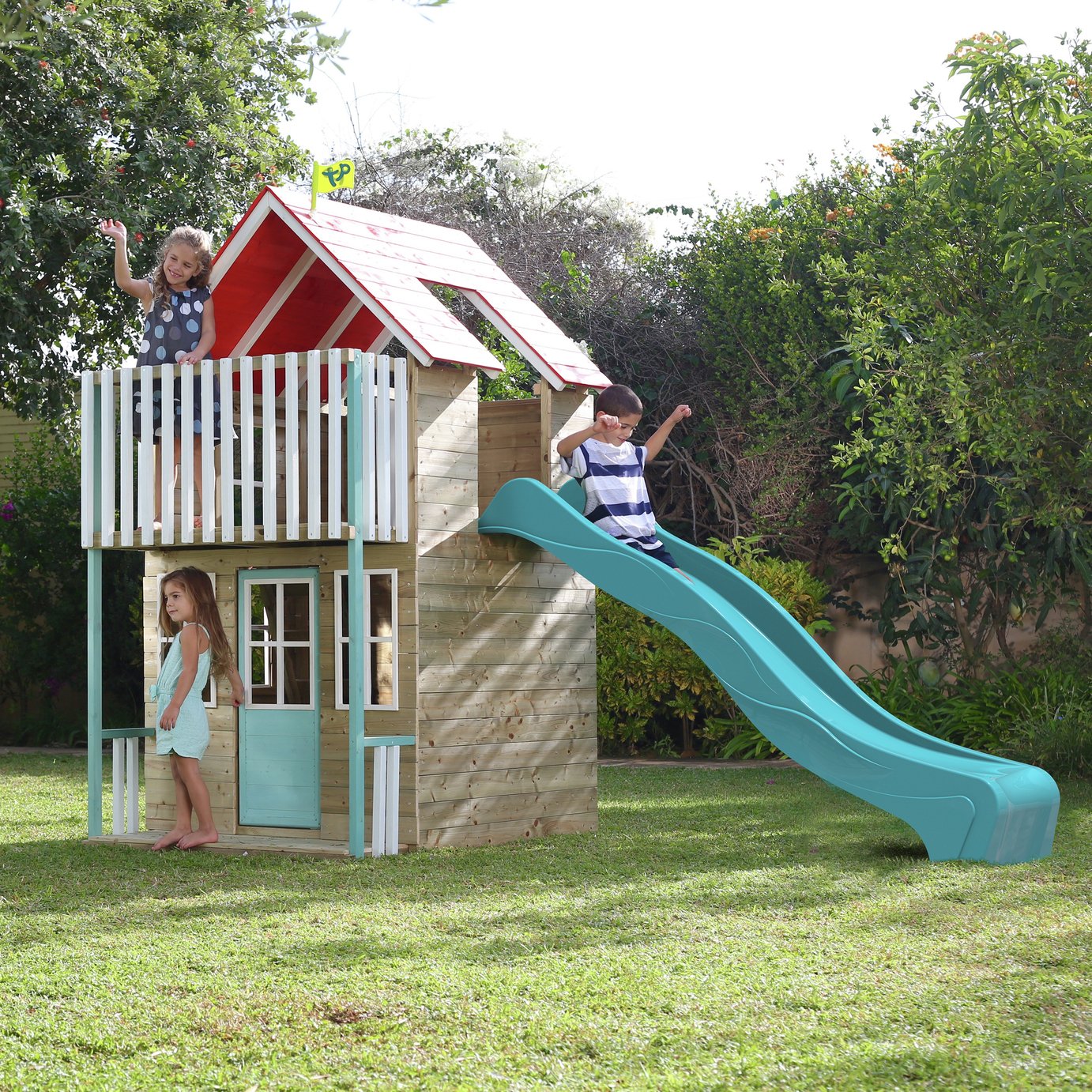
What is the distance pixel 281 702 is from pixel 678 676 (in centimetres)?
661

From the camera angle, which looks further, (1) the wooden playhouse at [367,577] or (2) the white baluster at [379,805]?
(1) the wooden playhouse at [367,577]

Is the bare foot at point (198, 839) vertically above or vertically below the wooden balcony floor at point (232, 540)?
below

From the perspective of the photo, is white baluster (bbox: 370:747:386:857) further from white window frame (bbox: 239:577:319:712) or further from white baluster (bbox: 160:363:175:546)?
white baluster (bbox: 160:363:175:546)

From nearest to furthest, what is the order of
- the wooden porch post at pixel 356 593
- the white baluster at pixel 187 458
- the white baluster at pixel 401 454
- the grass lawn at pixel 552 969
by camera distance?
1. the grass lawn at pixel 552 969
2. the wooden porch post at pixel 356 593
3. the white baluster at pixel 401 454
4. the white baluster at pixel 187 458

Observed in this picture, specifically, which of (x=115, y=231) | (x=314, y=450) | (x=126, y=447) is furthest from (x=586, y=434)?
(x=115, y=231)

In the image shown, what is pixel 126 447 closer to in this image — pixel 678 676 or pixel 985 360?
pixel 985 360

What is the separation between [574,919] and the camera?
6.42 meters

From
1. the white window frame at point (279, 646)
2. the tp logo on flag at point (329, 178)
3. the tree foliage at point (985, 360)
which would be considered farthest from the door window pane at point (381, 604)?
the tree foliage at point (985, 360)

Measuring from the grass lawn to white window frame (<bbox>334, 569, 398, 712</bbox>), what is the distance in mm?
1030

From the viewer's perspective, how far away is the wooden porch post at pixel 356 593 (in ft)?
27.2

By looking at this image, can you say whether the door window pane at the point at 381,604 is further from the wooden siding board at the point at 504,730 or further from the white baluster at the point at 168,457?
the white baluster at the point at 168,457

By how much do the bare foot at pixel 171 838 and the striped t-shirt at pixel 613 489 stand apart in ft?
10.3

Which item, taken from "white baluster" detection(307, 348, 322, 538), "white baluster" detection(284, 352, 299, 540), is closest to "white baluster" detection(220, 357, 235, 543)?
"white baluster" detection(284, 352, 299, 540)

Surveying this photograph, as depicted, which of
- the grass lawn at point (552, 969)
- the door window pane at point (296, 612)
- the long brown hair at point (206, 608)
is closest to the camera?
the grass lawn at point (552, 969)
